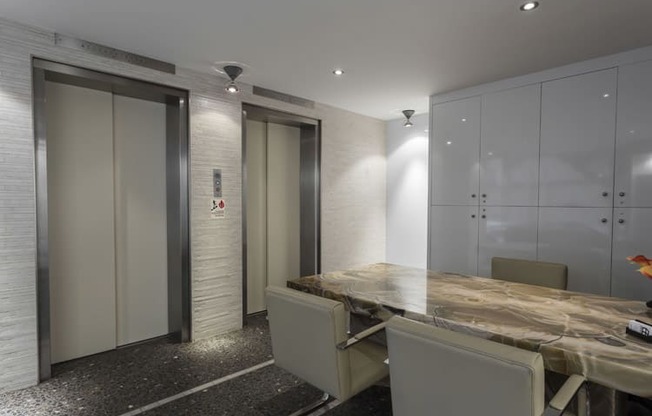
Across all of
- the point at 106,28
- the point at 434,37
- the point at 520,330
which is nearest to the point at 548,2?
the point at 434,37

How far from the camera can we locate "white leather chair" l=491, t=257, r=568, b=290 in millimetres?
2426

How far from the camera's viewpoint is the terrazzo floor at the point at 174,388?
7.42 feet

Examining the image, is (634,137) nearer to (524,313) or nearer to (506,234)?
(506,234)

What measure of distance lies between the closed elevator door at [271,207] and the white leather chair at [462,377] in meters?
2.94

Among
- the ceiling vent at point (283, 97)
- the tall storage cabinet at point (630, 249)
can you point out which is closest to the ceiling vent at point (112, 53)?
the ceiling vent at point (283, 97)

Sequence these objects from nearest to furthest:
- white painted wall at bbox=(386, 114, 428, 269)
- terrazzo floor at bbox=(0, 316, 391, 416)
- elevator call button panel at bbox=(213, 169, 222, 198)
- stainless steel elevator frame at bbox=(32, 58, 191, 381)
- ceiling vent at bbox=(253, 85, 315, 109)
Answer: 1. terrazzo floor at bbox=(0, 316, 391, 416)
2. stainless steel elevator frame at bbox=(32, 58, 191, 381)
3. elevator call button panel at bbox=(213, 169, 222, 198)
4. ceiling vent at bbox=(253, 85, 315, 109)
5. white painted wall at bbox=(386, 114, 428, 269)

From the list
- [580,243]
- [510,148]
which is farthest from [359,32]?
[580,243]

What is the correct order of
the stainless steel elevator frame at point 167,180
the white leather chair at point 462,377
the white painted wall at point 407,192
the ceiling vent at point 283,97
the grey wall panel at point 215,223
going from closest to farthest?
the white leather chair at point 462,377 → the stainless steel elevator frame at point 167,180 → the grey wall panel at point 215,223 → the ceiling vent at point 283,97 → the white painted wall at point 407,192

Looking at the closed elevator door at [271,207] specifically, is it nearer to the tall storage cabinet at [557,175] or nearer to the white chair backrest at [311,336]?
the tall storage cabinet at [557,175]

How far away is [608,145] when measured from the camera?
2.95m

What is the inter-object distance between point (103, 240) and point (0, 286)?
0.79 metres

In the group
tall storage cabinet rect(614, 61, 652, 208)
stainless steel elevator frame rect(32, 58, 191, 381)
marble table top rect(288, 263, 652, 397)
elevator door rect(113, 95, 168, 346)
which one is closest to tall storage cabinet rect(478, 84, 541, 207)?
tall storage cabinet rect(614, 61, 652, 208)

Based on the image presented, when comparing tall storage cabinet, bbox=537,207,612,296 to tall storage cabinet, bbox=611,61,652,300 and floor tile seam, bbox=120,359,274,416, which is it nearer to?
tall storage cabinet, bbox=611,61,652,300

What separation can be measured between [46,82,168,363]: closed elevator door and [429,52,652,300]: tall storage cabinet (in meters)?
3.01
